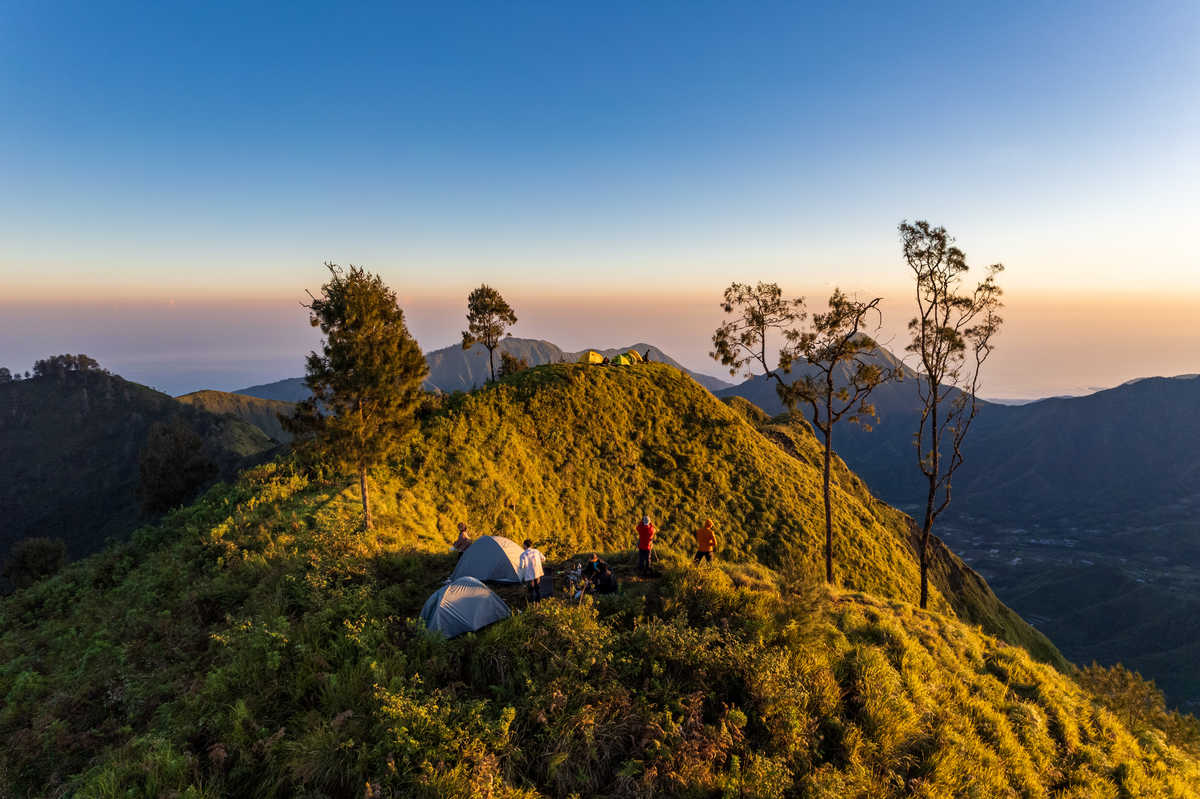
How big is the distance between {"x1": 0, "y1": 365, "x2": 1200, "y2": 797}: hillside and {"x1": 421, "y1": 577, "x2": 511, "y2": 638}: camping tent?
434 mm

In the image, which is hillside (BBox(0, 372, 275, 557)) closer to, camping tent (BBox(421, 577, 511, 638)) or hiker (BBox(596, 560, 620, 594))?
camping tent (BBox(421, 577, 511, 638))

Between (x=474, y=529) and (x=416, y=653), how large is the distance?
13.2m

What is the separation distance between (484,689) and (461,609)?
2246 millimetres

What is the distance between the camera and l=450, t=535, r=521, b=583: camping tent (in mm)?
15305

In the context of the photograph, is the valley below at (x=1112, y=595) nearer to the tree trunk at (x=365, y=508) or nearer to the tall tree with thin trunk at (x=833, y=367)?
the tall tree with thin trunk at (x=833, y=367)

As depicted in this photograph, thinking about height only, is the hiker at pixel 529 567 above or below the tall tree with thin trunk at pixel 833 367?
below

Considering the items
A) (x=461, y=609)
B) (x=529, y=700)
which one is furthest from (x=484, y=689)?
(x=461, y=609)

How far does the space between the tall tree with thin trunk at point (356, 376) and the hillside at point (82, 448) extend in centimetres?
7135

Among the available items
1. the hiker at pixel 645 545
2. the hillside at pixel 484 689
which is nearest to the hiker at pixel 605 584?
the hillside at pixel 484 689

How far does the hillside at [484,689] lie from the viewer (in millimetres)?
8273

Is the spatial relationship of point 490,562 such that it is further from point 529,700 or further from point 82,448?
point 82,448

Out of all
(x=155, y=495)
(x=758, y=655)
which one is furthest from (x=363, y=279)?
(x=155, y=495)

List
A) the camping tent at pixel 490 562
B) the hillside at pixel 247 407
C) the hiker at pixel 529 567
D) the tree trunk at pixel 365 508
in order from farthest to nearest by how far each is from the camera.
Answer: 1. the hillside at pixel 247 407
2. the tree trunk at pixel 365 508
3. the camping tent at pixel 490 562
4. the hiker at pixel 529 567

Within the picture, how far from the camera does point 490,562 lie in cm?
1548
